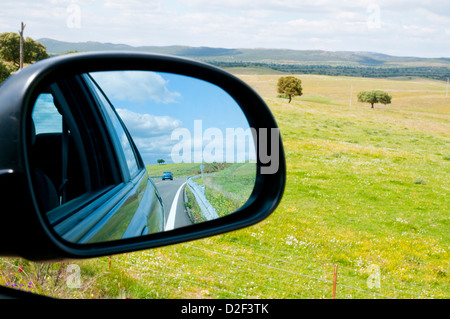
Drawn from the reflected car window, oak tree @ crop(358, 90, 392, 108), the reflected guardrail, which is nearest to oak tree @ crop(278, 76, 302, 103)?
oak tree @ crop(358, 90, 392, 108)

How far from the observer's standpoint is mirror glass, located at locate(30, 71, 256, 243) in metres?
1.95

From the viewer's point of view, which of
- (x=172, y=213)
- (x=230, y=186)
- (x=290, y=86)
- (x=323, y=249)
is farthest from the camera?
(x=290, y=86)

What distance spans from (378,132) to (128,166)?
5094 cm

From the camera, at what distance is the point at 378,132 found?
50594 millimetres

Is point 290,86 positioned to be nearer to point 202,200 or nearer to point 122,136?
point 122,136

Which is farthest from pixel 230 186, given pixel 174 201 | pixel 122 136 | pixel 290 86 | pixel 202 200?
pixel 290 86

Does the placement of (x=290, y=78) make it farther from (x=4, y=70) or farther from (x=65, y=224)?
(x=65, y=224)

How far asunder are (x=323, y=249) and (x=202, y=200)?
1025 centimetres

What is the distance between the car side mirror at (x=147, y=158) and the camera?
5.71 feet

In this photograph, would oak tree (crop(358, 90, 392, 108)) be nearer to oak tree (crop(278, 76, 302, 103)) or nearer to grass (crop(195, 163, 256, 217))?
oak tree (crop(278, 76, 302, 103))

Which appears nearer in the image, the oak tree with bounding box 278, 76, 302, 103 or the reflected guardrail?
the reflected guardrail

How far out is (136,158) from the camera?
7.84ft

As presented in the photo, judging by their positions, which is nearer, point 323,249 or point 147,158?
point 147,158
